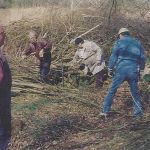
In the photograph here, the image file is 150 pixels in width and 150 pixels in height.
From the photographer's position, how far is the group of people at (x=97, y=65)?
6926 mm

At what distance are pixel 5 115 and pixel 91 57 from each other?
6.16m

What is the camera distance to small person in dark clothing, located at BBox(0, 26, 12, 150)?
6777mm

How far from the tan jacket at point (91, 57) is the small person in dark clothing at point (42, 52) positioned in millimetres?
822

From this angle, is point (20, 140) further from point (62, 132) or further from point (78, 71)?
point (78, 71)

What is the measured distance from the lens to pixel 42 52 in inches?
520

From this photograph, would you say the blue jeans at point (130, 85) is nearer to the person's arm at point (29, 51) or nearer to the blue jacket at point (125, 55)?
the blue jacket at point (125, 55)

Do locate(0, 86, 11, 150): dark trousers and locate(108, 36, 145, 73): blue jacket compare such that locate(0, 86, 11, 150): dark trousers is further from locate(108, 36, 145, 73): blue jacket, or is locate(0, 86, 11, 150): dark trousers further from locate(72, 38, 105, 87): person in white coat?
locate(72, 38, 105, 87): person in white coat

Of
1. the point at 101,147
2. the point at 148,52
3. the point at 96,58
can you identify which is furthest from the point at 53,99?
the point at 148,52

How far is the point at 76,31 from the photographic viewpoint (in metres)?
15.6

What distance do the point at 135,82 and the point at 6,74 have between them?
377 centimetres

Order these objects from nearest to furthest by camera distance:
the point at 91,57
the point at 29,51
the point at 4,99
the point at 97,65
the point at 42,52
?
the point at 4,99
the point at 97,65
the point at 91,57
the point at 42,52
the point at 29,51

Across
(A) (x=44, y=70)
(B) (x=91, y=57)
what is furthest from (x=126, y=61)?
(A) (x=44, y=70)

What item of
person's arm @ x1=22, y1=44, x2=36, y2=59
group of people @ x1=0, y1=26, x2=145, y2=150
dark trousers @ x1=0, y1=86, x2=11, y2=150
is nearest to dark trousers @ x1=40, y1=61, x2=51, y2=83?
group of people @ x1=0, y1=26, x2=145, y2=150

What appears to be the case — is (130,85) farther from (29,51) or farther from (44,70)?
(29,51)
